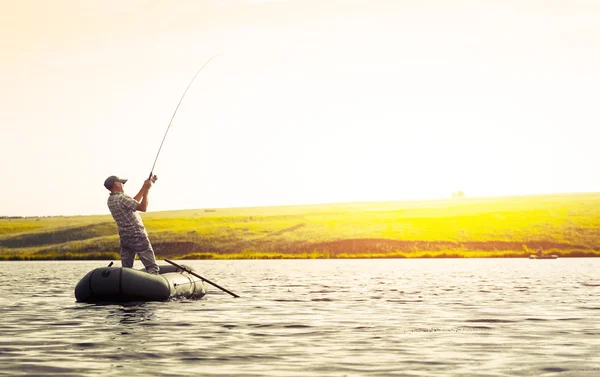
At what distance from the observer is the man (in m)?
22.5

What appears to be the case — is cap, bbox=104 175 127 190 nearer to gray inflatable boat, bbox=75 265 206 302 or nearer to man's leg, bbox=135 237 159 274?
man's leg, bbox=135 237 159 274

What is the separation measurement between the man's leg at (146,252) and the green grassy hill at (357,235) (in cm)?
5501

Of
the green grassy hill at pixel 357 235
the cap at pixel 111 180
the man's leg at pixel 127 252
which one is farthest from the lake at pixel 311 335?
the green grassy hill at pixel 357 235

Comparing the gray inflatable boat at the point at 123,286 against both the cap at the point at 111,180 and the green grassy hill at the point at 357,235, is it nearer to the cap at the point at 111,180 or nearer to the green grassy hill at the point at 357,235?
the cap at the point at 111,180

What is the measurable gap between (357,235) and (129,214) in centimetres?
7055

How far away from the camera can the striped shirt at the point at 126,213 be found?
22547 mm

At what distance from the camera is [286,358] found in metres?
12.7

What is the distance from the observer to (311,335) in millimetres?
15656

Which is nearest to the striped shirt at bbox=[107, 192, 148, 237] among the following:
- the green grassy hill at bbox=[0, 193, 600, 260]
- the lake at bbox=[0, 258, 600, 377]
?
the lake at bbox=[0, 258, 600, 377]

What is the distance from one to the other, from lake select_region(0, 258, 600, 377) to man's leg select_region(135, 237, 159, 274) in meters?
0.89

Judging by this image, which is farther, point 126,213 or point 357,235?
point 357,235

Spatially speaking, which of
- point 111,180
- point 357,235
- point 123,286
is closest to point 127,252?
point 123,286

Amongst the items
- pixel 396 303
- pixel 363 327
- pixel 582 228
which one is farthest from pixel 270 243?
pixel 363 327

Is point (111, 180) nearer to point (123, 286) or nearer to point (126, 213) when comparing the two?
point (126, 213)
